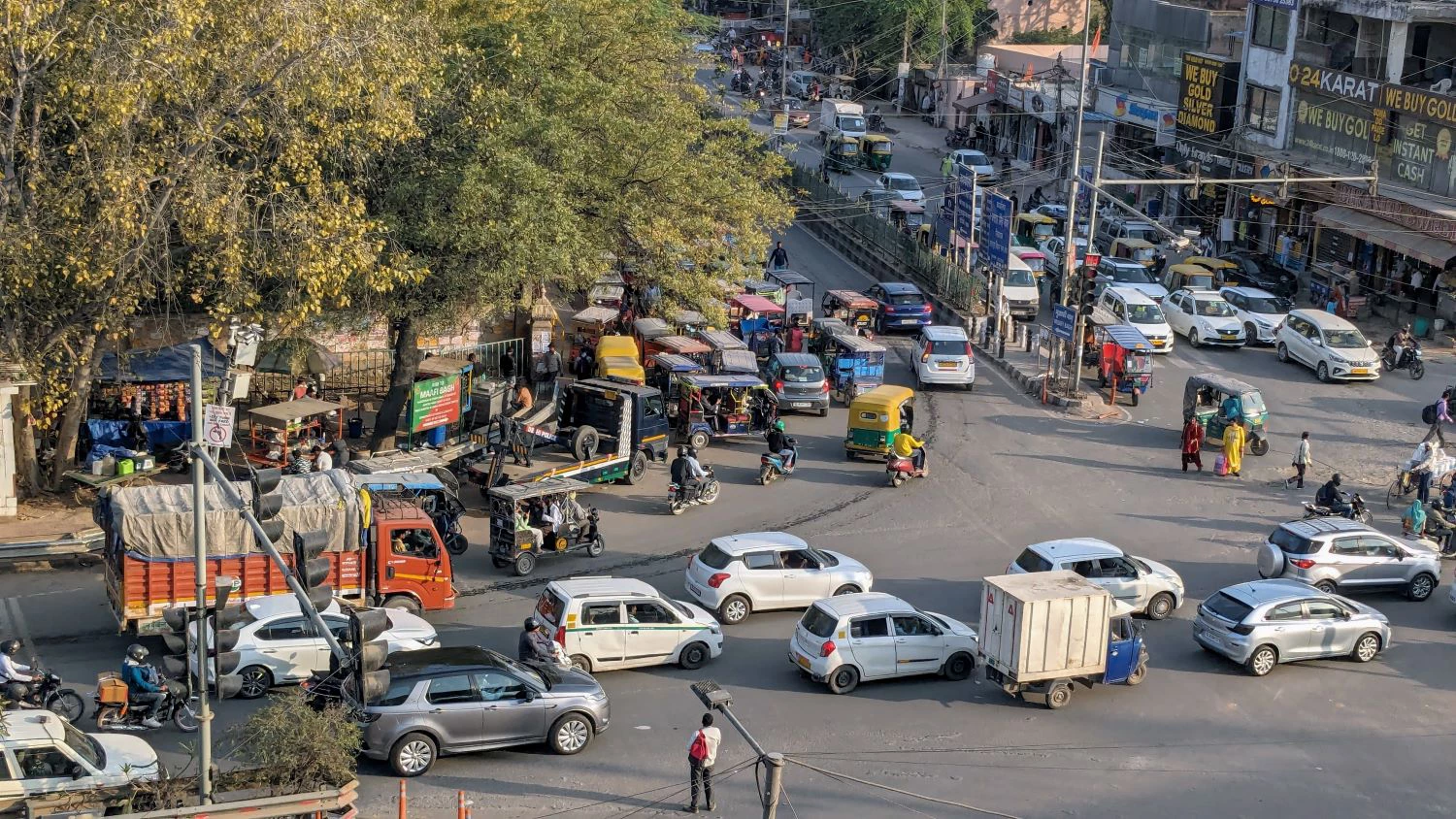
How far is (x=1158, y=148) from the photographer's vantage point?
6538cm

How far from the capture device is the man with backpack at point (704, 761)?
18.1m

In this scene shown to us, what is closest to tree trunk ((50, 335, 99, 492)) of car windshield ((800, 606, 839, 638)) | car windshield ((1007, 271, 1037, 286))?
car windshield ((800, 606, 839, 638))

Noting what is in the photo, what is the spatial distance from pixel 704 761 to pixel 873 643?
4.70 metres

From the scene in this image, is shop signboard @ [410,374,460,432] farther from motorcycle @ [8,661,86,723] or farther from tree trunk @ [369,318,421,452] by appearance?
motorcycle @ [8,661,86,723]

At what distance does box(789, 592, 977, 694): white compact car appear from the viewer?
22047mm

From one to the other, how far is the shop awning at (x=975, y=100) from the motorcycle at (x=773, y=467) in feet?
162

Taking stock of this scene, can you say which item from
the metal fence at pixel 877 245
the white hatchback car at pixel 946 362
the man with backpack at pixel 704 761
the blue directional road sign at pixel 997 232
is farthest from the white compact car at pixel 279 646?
the metal fence at pixel 877 245

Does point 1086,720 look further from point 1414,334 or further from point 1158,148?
point 1158,148

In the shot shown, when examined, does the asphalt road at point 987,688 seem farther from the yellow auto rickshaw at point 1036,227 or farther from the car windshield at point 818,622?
the yellow auto rickshaw at point 1036,227

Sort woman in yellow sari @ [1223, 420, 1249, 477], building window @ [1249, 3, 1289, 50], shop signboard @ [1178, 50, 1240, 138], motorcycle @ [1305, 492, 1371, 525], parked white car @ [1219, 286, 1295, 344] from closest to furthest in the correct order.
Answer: motorcycle @ [1305, 492, 1371, 525] → woman in yellow sari @ [1223, 420, 1249, 477] → parked white car @ [1219, 286, 1295, 344] → building window @ [1249, 3, 1289, 50] → shop signboard @ [1178, 50, 1240, 138]

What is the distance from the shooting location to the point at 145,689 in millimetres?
20094

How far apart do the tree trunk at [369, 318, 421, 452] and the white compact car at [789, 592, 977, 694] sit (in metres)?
12.8

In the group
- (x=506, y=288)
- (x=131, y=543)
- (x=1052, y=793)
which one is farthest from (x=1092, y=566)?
(x=131, y=543)

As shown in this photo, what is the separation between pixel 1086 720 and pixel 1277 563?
691 cm
